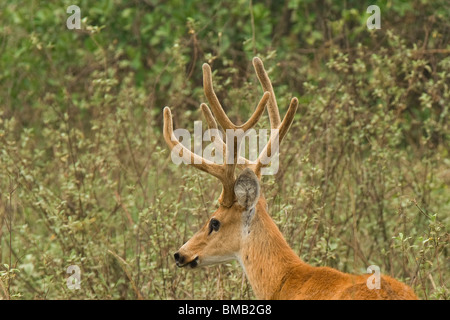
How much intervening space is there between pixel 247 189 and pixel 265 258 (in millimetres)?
366

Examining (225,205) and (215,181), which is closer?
(225,205)

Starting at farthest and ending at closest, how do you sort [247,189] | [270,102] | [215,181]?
1. [215,181]
2. [270,102]
3. [247,189]

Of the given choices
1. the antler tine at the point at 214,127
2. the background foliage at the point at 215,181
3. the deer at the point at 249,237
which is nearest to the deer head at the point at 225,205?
the deer at the point at 249,237

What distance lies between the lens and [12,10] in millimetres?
9766

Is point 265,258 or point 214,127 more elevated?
point 214,127

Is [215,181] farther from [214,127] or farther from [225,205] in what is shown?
[225,205]

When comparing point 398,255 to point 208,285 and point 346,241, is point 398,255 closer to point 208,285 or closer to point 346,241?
point 346,241

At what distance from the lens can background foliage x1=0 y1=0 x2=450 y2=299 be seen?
19.0ft

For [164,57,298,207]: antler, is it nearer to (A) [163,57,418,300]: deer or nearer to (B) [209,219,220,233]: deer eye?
(A) [163,57,418,300]: deer

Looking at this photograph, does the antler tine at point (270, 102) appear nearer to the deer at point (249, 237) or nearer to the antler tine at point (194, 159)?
the deer at point (249, 237)

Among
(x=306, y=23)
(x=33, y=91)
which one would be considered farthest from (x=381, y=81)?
(x=33, y=91)

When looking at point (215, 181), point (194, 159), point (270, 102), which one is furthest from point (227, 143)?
point (215, 181)

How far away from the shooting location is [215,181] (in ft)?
20.5
